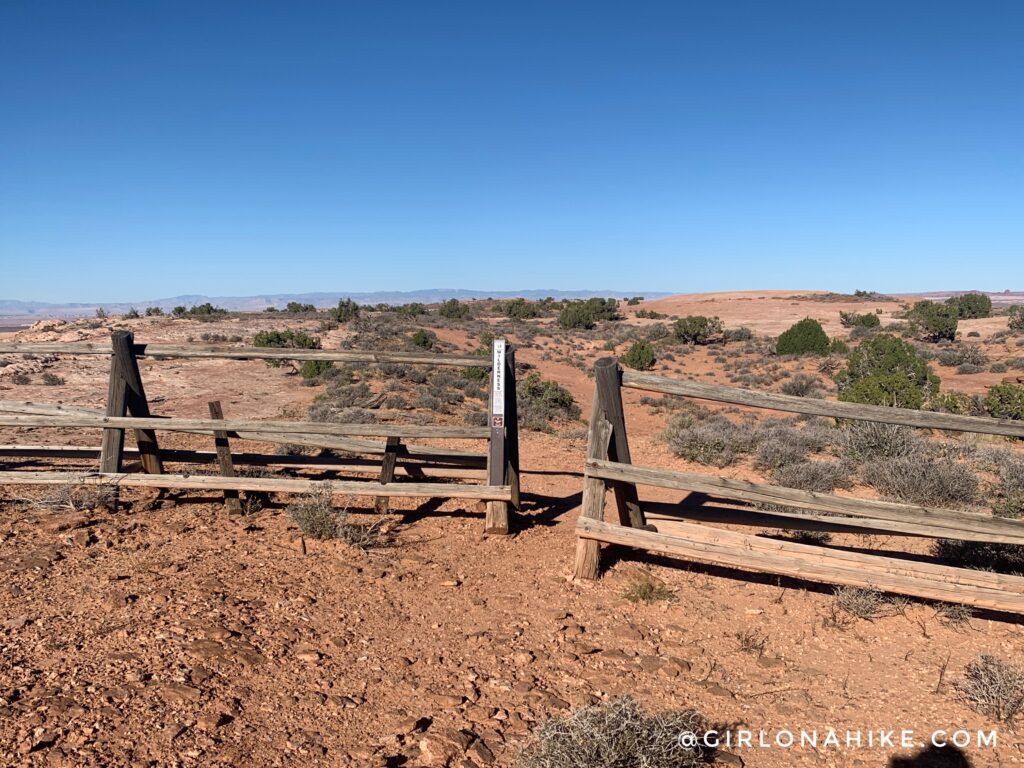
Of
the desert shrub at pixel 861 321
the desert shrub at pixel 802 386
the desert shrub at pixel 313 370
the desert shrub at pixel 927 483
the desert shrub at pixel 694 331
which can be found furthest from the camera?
the desert shrub at pixel 861 321

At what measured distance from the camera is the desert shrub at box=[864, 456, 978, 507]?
280 inches

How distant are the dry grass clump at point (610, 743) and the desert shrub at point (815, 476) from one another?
585 cm

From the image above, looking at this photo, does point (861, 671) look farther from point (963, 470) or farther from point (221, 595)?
point (963, 470)

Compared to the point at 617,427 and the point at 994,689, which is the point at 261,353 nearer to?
the point at 617,427

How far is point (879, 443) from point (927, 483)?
6.81 feet

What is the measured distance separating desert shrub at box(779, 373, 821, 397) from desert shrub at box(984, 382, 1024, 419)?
5786 mm

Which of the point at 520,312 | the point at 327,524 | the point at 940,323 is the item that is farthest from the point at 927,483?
the point at 520,312

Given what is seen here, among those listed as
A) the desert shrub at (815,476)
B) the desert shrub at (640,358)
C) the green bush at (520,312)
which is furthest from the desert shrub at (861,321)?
the desert shrub at (815,476)

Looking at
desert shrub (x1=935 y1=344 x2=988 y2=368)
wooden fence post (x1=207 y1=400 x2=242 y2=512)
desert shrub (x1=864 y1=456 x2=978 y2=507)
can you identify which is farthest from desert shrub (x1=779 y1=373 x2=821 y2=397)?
wooden fence post (x1=207 y1=400 x2=242 y2=512)

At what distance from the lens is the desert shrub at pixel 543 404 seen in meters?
14.0

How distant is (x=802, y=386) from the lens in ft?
66.5

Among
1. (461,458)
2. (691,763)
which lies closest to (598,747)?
(691,763)

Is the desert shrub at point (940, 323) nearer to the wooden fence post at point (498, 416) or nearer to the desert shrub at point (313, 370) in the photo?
the desert shrub at point (313, 370)

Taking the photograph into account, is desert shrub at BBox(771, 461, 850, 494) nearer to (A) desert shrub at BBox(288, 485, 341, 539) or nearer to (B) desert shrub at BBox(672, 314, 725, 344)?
(A) desert shrub at BBox(288, 485, 341, 539)
